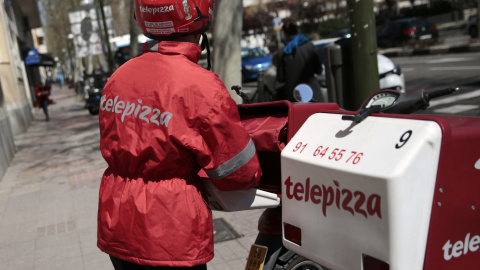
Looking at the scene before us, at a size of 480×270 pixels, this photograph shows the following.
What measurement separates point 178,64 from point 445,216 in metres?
1.05

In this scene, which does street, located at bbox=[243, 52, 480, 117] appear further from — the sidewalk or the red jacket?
the red jacket

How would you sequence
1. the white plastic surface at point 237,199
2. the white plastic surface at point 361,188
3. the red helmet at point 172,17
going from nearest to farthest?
the white plastic surface at point 361,188, the red helmet at point 172,17, the white plastic surface at point 237,199

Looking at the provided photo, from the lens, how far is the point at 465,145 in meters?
1.73

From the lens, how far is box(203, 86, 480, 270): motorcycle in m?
1.65

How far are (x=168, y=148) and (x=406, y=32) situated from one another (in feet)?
110

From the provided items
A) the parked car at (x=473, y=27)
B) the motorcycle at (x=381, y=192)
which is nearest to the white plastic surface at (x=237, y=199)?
the motorcycle at (x=381, y=192)

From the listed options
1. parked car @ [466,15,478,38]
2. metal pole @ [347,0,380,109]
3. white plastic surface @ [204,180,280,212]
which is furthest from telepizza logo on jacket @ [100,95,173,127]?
parked car @ [466,15,478,38]

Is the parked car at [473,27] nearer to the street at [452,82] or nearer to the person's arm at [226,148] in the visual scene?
the street at [452,82]

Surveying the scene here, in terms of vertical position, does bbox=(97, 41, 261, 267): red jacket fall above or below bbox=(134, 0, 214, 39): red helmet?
below

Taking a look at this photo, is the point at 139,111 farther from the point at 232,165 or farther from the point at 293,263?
the point at 293,263

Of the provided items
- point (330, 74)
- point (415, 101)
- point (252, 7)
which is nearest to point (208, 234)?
point (415, 101)

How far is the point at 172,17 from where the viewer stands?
206cm

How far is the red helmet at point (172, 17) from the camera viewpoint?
205cm

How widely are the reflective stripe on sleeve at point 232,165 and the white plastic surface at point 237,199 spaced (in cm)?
18
